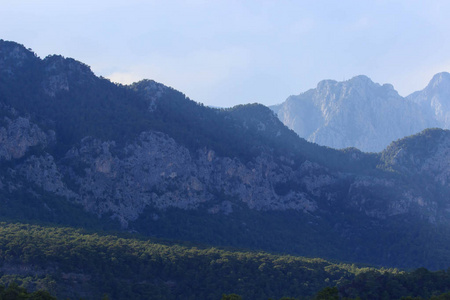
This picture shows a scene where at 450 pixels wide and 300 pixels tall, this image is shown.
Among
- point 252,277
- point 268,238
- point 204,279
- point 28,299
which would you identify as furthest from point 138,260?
point 268,238

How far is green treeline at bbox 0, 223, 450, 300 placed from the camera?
376 feet

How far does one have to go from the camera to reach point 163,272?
136m

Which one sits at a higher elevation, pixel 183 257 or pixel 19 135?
pixel 19 135

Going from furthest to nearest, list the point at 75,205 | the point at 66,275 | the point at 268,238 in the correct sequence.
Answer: the point at 268,238, the point at 75,205, the point at 66,275

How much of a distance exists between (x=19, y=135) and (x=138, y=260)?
7698 centimetres

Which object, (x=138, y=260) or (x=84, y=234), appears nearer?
(x=138, y=260)

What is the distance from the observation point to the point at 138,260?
5344 inches

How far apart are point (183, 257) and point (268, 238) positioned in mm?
62517

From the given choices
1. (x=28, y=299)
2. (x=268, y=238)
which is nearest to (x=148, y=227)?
(x=268, y=238)

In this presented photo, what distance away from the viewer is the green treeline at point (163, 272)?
376 feet

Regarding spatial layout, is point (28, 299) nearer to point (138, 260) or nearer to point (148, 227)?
point (138, 260)

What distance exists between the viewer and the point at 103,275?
12725 cm

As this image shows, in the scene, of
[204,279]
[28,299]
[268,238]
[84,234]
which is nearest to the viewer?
[28,299]

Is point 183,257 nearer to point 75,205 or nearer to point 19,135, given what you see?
point 75,205
